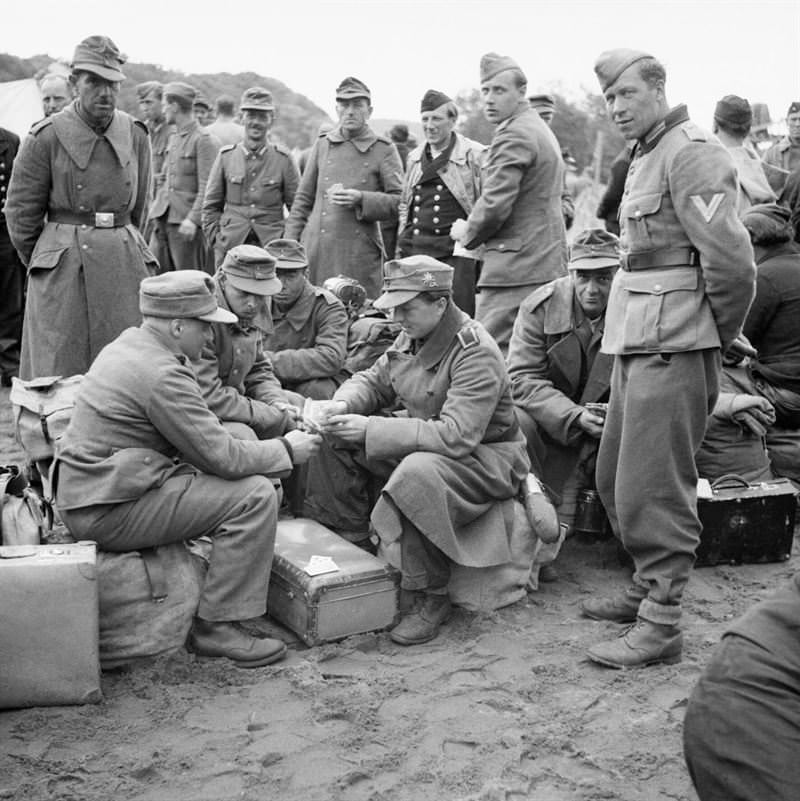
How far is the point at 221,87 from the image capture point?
754 inches

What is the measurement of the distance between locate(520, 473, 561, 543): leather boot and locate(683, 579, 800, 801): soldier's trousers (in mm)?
2576

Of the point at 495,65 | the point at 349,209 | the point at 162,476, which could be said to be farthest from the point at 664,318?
the point at 349,209

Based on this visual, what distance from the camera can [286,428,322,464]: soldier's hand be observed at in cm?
461

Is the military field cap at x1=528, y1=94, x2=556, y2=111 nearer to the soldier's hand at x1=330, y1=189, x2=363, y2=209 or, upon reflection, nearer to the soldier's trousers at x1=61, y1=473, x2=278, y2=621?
the soldier's hand at x1=330, y1=189, x2=363, y2=209

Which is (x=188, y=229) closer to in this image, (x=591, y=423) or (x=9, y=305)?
(x=9, y=305)

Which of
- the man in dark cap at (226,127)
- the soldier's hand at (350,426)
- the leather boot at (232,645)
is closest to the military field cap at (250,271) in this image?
the soldier's hand at (350,426)

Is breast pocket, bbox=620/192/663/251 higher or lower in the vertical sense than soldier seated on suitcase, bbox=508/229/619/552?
higher

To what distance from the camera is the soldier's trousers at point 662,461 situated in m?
4.04

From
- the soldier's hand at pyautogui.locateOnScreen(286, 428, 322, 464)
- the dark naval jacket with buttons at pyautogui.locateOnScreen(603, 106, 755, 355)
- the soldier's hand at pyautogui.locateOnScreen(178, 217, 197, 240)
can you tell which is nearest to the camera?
the dark naval jacket with buttons at pyautogui.locateOnScreen(603, 106, 755, 355)

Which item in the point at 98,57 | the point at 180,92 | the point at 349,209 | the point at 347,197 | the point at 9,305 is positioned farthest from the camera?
the point at 180,92

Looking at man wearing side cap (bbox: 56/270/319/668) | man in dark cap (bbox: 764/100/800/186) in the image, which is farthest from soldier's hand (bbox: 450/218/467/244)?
man in dark cap (bbox: 764/100/800/186)

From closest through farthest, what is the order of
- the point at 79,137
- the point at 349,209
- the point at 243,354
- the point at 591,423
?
the point at 591,423
the point at 243,354
the point at 79,137
the point at 349,209

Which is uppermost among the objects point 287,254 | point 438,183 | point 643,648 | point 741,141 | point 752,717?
point 741,141

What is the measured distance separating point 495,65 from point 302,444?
2971 mm
